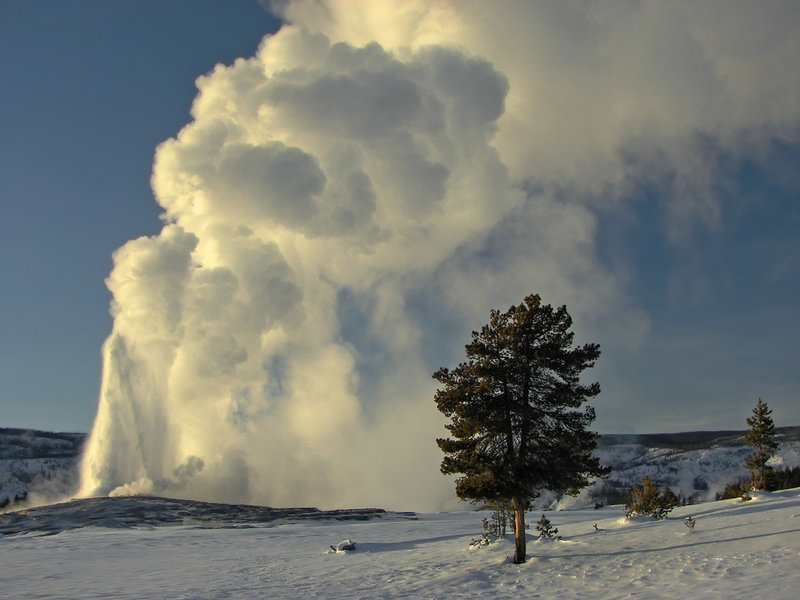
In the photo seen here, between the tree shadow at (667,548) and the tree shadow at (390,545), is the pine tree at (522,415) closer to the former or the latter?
the tree shadow at (667,548)

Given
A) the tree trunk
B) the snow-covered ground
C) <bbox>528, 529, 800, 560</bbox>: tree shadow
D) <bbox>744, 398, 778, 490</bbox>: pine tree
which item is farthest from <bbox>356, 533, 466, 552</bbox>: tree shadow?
<bbox>744, 398, 778, 490</bbox>: pine tree

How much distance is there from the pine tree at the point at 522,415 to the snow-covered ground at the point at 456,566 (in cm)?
351

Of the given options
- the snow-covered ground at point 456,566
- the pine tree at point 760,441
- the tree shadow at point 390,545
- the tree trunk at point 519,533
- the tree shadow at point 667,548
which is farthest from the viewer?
the pine tree at point 760,441

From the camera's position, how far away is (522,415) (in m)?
25.4

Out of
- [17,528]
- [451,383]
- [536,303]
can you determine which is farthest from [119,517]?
[536,303]

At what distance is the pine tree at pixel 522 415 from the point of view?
81.0 feet

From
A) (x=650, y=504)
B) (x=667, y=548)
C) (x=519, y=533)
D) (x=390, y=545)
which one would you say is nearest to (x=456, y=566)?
(x=519, y=533)

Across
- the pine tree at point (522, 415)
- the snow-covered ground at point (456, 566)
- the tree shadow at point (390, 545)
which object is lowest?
the tree shadow at point (390, 545)

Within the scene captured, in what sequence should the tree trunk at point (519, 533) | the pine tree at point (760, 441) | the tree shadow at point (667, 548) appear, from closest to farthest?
the tree shadow at point (667, 548) < the tree trunk at point (519, 533) < the pine tree at point (760, 441)

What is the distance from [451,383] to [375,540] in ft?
71.5

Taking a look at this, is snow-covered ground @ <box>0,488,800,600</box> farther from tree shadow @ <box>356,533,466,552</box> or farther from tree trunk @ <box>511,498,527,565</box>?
tree trunk @ <box>511,498,527,565</box>

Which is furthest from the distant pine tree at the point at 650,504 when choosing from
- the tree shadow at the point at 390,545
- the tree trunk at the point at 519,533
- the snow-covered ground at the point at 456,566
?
the tree trunk at the point at 519,533

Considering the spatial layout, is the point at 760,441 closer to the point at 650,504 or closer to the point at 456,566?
the point at 650,504

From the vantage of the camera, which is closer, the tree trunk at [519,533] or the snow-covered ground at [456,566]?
the snow-covered ground at [456,566]
